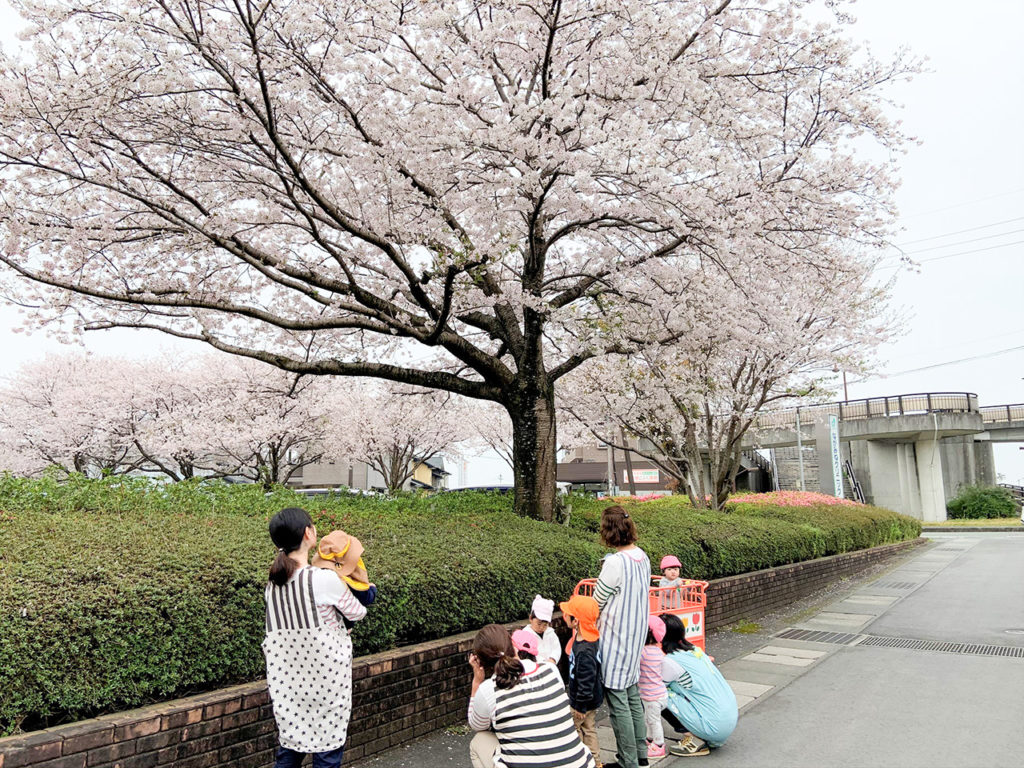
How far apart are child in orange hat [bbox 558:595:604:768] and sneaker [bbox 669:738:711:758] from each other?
69 centimetres

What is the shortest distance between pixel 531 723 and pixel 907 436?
38.6 metres

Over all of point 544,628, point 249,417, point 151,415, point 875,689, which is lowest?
point 875,689

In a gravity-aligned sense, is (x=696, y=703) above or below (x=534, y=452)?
below

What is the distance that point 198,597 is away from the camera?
388 cm

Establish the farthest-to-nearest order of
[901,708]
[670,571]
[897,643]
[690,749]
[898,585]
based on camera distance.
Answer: [898,585] → [897,643] → [901,708] → [670,571] → [690,749]

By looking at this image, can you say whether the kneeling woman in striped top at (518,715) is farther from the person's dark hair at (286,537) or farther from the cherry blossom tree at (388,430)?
the cherry blossom tree at (388,430)

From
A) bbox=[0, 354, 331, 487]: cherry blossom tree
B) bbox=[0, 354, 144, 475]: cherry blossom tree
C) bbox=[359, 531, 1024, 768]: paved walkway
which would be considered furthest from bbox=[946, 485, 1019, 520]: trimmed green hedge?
bbox=[0, 354, 144, 475]: cherry blossom tree

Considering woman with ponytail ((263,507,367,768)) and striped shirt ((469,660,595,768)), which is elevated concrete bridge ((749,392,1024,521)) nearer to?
striped shirt ((469,660,595,768))

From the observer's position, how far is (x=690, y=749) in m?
4.80

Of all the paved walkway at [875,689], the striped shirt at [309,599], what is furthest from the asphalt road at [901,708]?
the striped shirt at [309,599]

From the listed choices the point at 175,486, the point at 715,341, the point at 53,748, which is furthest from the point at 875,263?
the point at 53,748

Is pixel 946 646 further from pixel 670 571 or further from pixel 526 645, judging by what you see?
pixel 526 645

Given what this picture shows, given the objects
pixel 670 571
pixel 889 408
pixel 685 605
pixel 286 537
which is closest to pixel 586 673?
pixel 670 571

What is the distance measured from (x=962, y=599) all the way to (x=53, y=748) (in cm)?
1279
